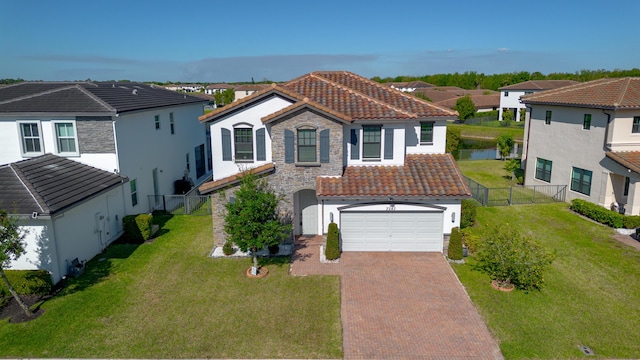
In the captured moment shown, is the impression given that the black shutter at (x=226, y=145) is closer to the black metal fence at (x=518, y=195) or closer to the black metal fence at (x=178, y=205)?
the black metal fence at (x=178, y=205)

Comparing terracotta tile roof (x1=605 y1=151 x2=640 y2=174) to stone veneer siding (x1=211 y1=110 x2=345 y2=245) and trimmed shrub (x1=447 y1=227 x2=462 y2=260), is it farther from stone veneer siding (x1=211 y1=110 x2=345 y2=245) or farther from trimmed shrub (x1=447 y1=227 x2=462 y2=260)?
stone veneer siding (x1=211 y1=110 x2=345 y2=245)

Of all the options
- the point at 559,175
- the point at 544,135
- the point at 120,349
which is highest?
the point at 544,135

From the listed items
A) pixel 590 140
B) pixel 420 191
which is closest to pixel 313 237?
pixel 420 191

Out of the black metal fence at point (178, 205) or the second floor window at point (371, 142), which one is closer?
the second floor window at point (371, 142)

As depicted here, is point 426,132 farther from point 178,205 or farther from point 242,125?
point 178,205

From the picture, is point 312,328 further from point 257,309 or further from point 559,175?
point 559,175

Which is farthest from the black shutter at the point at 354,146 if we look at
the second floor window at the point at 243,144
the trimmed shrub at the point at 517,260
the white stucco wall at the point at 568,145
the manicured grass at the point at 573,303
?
the white stucco wall at the point at 568,145
